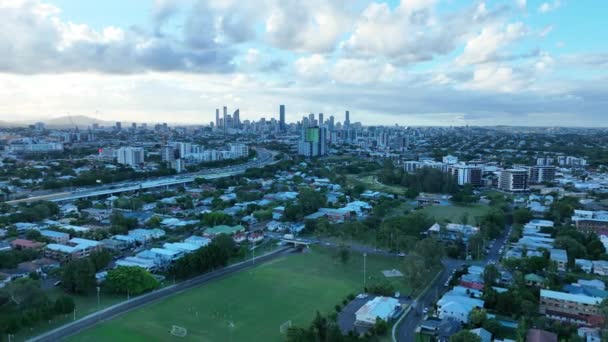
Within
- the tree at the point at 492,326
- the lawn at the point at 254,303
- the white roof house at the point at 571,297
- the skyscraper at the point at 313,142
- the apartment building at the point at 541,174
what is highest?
the skyscraper at the point at 313,142

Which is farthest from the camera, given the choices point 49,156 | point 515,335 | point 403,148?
point 403,148

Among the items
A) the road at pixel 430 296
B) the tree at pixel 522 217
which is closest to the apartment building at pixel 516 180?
the tree at pixel 522 217

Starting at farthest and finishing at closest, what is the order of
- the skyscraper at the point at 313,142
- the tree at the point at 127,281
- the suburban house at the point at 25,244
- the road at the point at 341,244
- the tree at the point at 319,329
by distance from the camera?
1. the skyscraper at the point at 313,142
2. the road at the point at 341,244
3. the suburban house at the point at 25,244
4. the tree at the point at 127,281
5. the tree at the point at 319,329

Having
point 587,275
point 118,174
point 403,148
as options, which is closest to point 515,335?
point 587,275

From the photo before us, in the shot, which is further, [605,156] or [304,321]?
[605,156]

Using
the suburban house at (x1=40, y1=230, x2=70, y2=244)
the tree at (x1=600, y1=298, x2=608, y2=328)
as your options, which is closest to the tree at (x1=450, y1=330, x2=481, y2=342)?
the tree at (x1=600, y1=298, x2=608, y2=328)

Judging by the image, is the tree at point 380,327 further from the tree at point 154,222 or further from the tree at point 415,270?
the tree at point 154,222

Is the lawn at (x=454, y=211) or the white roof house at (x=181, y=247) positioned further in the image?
the lawn at (x=454, y=211)

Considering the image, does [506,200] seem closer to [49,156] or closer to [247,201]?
[247,201]
